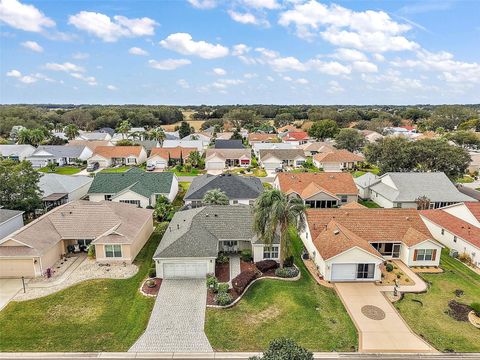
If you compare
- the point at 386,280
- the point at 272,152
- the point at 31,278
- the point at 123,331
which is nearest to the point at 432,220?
the point at 386,280

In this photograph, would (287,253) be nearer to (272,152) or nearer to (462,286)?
(462,286)

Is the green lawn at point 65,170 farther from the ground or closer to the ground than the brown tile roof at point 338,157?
closer to the ground

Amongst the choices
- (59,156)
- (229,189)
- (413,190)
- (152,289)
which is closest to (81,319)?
(152,289)

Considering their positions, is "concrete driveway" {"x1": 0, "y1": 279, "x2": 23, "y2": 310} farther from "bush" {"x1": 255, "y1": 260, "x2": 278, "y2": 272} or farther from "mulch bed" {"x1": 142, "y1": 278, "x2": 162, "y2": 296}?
"bush" {"x1": 255, "y1": 260, "x2": 278, "y2": 272}

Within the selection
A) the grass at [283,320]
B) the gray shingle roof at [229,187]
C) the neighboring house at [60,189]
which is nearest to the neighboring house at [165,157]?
the neighboring house at [60,189]

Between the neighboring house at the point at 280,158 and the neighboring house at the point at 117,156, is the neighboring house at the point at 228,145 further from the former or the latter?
the neighboring house at the point at 117,156
